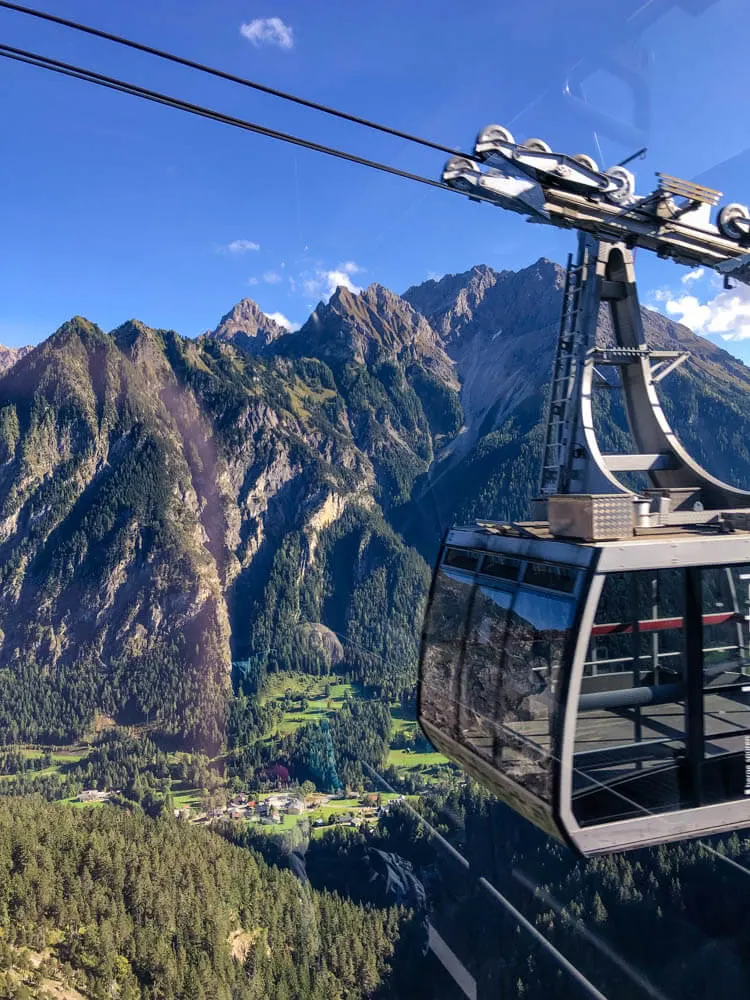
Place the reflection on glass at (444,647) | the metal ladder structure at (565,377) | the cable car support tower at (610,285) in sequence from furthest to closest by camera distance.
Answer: the metal ladder structure at (565,377) < the cable car support tower at (610,285) < the reflection on glass at (444,647)

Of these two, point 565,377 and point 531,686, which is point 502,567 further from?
point 565,377

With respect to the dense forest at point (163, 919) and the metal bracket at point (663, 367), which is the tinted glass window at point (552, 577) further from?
the dense forest at point (163, 919)

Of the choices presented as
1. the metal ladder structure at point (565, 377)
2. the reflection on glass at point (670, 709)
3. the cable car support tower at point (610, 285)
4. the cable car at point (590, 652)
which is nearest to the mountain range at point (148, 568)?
the metal ladder structure at point (565, 377)

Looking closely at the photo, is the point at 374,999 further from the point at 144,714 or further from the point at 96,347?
the point at 96,347

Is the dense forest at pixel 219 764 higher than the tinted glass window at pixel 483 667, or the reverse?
the tinted glass window at pixel 483 667

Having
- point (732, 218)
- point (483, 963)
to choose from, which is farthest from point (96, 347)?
point (732, 218)

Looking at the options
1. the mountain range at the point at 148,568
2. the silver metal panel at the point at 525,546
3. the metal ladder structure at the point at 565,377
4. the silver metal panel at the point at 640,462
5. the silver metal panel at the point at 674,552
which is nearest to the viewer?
the silver metal panel at the point at 674,552

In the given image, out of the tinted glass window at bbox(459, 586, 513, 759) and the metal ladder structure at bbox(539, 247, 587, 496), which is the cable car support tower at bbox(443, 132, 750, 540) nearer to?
the metal ladder structure at bbox(539, 247, 587, 496)

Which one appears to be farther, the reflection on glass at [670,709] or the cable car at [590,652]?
the reflection on glass at [670,709]

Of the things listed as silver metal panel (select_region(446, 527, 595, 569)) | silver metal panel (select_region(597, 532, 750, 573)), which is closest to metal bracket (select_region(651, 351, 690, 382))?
silver metal panel (select_region(597, 532, 750, 573))
